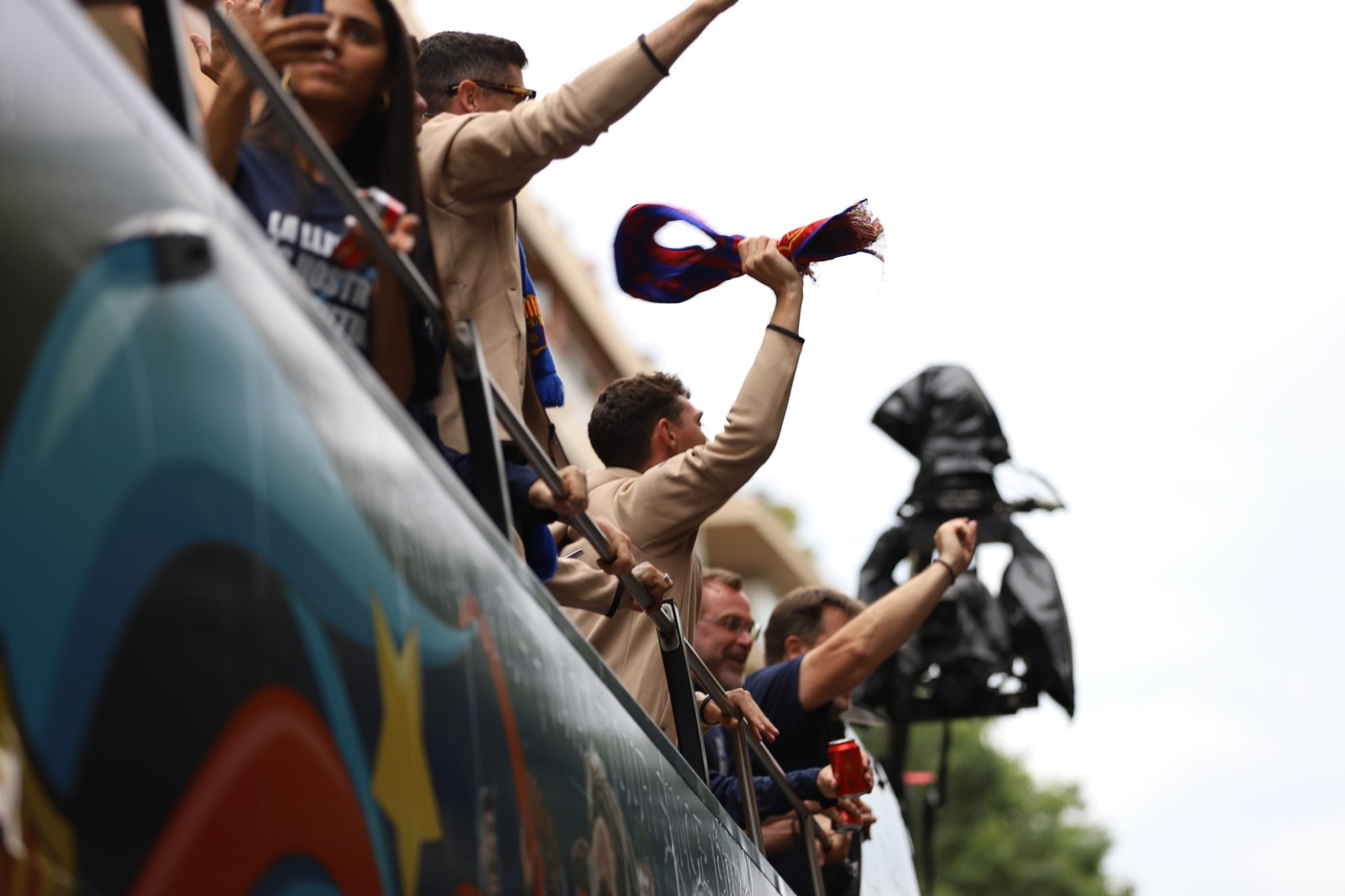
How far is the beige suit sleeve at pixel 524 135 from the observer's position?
3582mm

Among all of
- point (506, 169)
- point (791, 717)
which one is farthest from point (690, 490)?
point (791, 717)

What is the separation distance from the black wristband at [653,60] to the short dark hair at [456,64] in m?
0.69

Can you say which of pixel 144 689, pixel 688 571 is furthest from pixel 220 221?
pixel 688 571

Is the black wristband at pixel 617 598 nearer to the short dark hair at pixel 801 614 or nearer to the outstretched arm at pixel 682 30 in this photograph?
the outstretched arm at pixel 682 30

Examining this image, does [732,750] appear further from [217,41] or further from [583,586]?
[217,41]

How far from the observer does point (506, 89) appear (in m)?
4.28

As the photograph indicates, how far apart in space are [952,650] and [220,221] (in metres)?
8.71

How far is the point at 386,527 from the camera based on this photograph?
89.8 inches

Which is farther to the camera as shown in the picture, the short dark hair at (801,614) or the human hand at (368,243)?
the short dark hair at (801,614)

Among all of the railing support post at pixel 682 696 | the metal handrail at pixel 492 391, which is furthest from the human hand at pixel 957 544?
the railing support post at pixel 682 696

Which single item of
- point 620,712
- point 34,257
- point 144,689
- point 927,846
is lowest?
point 927,846

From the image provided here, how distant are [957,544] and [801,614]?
0.68 metres

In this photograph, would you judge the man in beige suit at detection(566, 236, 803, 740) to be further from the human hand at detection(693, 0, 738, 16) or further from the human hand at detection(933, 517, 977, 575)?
the human hand at detection(933, 517, 977, 575)

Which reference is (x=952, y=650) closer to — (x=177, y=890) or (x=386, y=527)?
(x=386, y=527)
